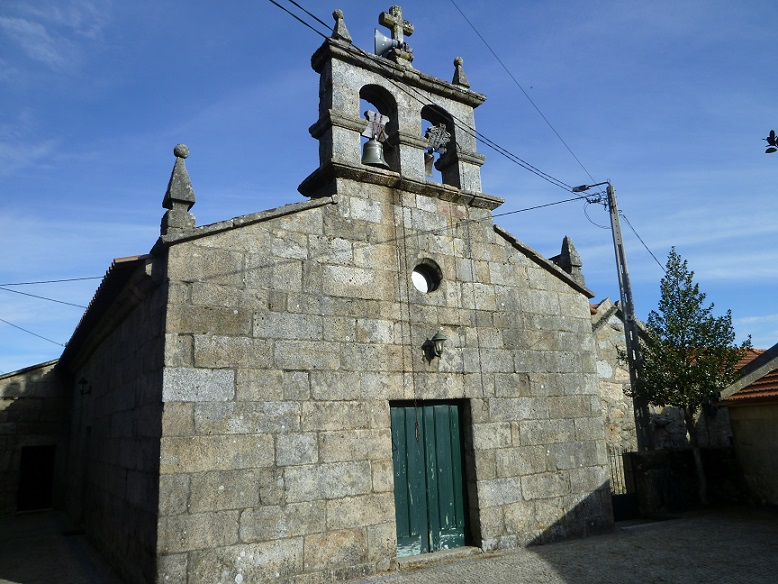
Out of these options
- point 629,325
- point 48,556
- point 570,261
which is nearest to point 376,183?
point 570,261

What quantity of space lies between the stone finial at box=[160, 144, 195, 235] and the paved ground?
394cm

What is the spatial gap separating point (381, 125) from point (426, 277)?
2197 millimetres

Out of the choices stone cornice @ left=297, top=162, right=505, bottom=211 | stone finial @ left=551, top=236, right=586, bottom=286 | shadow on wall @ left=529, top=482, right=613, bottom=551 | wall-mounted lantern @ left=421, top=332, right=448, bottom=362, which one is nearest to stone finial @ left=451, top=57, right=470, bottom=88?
stone cornice @ left=297, top=162, right=505, bottom=211

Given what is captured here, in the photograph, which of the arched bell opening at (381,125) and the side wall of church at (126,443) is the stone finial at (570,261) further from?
the side wall of church at (126,443)

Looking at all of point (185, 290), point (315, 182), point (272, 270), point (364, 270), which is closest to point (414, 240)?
point (364, 270)

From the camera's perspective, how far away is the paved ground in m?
5.59

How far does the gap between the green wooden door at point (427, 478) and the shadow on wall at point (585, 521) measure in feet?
4.06

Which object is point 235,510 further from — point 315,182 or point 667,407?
point 667,407

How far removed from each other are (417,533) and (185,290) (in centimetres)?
373

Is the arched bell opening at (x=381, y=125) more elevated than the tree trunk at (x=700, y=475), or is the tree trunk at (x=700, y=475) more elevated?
the arched bell opening at (x=381, y=125)

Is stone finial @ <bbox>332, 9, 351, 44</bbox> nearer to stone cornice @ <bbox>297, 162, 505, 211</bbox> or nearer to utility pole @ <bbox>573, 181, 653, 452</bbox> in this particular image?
stone cornice @ <bbox>297, 162, 505, 211</bbox>

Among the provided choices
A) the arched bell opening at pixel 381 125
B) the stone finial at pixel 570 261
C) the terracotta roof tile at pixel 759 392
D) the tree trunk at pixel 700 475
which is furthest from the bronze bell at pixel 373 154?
the tree trunk at pixel 700 475

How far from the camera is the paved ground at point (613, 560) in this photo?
18.4ft

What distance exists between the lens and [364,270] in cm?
654
